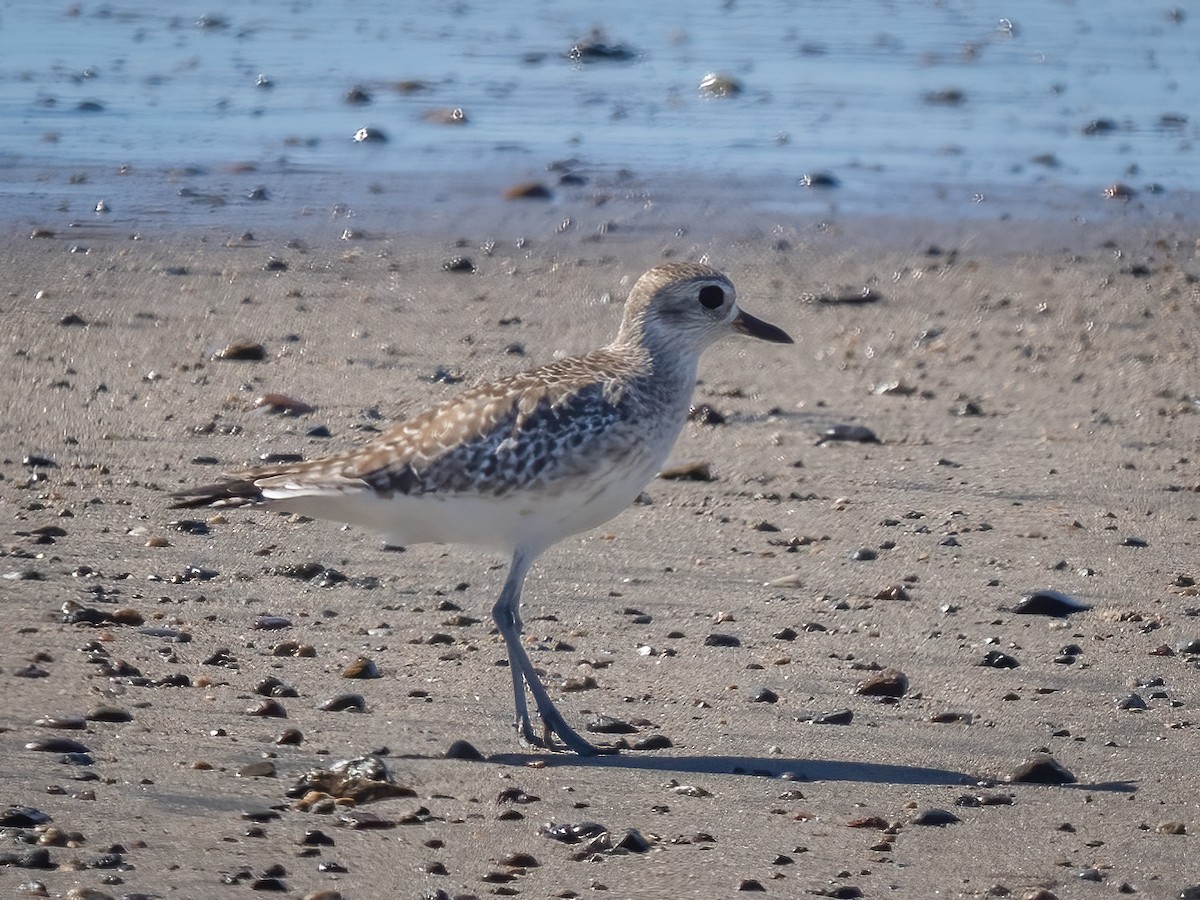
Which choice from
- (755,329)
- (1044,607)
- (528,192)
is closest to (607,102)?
(528,192)

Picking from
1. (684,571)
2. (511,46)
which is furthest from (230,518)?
(511,46)

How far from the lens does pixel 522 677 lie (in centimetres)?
614

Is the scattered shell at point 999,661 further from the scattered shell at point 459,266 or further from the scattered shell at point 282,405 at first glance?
the scattered shell at point 459,266

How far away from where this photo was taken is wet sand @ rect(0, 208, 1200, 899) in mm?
4977

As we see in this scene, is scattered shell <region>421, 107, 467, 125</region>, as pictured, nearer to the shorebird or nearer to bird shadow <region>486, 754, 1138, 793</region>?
the shorebird

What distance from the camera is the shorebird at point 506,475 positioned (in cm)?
619

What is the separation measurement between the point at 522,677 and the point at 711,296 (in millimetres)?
1713

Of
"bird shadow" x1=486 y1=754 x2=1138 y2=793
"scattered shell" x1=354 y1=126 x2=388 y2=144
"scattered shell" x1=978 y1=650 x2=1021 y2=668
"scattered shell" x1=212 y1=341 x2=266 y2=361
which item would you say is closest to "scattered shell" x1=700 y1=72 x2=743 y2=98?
"scattered shell" x1=354 y1=126 x2=388 y2=144

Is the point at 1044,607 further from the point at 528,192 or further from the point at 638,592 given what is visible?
the point at 528,192

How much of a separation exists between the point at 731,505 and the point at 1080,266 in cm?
540

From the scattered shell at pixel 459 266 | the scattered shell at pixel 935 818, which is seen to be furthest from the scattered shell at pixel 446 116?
the scattered shell at pixel 935 818

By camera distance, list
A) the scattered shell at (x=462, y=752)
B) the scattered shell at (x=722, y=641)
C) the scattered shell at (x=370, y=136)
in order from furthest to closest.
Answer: the scattered shell at (x=370, y=136)
the scattered shell at (x=722, y=641)
the scattered shell at (x=462, y=752)

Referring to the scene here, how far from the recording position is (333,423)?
30.3 feet

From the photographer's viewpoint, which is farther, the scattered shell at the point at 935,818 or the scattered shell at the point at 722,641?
the scattered shell at the point at 722,641
